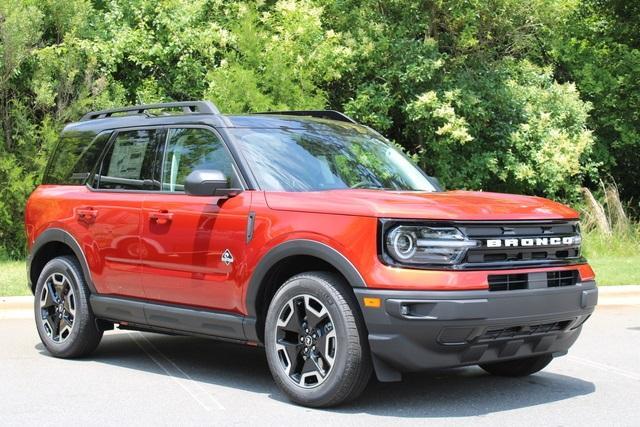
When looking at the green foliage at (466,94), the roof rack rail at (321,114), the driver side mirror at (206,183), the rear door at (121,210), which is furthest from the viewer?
the green foliage at (466,94)

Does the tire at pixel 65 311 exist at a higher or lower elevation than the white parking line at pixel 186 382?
higher

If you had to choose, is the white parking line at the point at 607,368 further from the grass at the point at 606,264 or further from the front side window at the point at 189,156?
the grass at the point at 606,264

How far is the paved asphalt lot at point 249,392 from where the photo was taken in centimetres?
609

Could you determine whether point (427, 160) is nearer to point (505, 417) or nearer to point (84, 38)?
point (84, 38)

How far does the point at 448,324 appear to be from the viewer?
579 centimetres

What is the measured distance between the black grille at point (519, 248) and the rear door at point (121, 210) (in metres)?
2.70

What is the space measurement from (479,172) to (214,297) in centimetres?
1400

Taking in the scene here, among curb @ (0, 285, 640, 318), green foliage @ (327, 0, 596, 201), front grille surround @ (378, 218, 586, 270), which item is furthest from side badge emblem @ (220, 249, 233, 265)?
green foliage @ (327, 0, 596, 201)

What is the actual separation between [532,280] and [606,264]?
33.9ft

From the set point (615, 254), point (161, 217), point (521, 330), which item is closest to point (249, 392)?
point (161, 217)

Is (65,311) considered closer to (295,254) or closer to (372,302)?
(295,254)

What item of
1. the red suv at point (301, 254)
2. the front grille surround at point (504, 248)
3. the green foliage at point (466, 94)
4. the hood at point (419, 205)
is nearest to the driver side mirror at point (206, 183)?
the red suv at point (301, 254)

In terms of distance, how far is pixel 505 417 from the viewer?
240 inches

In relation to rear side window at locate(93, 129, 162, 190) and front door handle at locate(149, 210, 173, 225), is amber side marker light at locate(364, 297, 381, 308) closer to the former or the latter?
front door handle at locate(149, 210, 173, 225)
